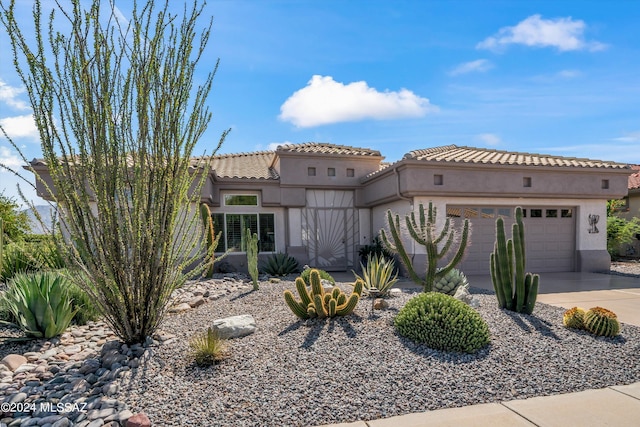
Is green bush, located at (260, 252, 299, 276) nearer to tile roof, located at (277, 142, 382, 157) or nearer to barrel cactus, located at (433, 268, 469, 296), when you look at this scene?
tile roof, located at (277, 142, 382, 157)

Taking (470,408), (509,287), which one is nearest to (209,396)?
(470,408)

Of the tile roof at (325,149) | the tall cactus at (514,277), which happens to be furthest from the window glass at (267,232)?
the tall cactus at (514,277)

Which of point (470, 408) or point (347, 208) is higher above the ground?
point (347, 208)

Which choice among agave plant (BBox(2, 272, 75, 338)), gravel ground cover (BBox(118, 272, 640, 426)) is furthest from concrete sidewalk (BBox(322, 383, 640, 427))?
agave plant (BBox(2, 272, 75, 338))

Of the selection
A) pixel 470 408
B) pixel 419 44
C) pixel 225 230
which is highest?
pixel 419 44

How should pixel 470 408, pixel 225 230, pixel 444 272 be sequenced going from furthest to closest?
1. pixel 225 230
2. pixel 444 272
3. pixel 470 408

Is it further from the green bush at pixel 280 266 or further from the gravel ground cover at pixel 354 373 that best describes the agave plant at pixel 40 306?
the green bush at pixel 280 266

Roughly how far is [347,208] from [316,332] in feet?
35.8

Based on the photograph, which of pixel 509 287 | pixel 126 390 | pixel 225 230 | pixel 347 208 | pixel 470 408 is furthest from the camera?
pixel 347 208

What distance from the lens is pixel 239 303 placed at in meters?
8.24

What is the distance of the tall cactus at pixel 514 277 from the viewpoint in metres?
6.87

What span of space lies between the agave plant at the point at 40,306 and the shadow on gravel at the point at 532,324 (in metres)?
7.96

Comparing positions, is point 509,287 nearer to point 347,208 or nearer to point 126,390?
point 126,390

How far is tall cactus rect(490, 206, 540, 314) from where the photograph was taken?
6.87 m
